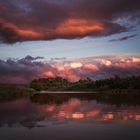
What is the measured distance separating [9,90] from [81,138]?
4560 cm

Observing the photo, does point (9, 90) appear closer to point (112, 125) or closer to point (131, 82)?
point (112, 125)

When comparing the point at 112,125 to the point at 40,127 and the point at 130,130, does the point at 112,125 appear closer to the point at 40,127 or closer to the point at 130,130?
the point at 130,130

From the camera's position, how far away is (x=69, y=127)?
63.9 ft

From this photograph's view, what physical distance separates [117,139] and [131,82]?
10962 centimetres

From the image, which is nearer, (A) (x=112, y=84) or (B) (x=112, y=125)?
(B) (x=112, y=125)

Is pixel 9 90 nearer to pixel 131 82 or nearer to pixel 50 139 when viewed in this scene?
pixel 50 139

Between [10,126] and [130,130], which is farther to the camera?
[10,126]

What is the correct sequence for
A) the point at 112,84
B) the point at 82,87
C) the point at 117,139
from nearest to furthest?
the point at 117,139 < the point at 112,84 < the point at 82,87

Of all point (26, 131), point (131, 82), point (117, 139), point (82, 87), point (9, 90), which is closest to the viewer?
point (117, 139)

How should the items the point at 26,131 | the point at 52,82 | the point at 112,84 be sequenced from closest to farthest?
the point at 26,131 < the point at 112,84 < the point at 52,82

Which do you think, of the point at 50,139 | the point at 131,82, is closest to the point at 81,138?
the point at 50,139

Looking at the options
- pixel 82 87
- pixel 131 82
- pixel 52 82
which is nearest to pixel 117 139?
pixel 131 82

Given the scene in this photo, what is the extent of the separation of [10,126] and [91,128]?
215 inches

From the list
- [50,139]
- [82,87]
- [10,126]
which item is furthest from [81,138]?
[82,87]
